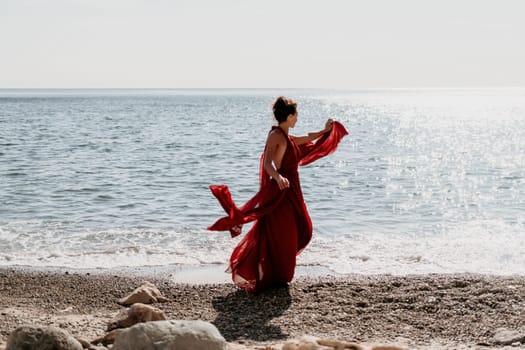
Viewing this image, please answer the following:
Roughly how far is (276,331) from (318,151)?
8.17 ft

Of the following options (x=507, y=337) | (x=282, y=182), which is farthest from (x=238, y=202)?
(x=507, y=337)

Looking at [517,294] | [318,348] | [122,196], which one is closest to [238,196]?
[122,196]

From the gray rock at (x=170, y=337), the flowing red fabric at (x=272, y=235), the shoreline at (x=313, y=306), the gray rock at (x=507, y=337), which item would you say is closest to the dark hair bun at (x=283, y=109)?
the flowing red fabric at (x=272, y=235)

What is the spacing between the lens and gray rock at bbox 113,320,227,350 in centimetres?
475

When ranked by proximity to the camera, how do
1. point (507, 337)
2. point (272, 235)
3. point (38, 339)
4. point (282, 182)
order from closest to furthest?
1. point (38, 339)
2. point (507, 337)
3. point (282, 182)
4. point (272, 235)

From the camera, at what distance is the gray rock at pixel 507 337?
5879mm

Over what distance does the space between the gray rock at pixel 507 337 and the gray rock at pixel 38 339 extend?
11.0 ft

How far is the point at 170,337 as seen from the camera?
4770 mm

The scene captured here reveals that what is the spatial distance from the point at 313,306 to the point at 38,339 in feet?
9.98

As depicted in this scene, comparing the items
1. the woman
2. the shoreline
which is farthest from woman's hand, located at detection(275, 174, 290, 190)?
the shoreline

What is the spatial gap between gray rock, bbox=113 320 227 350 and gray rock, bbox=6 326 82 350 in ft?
1.24

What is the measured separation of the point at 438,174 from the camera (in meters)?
24.0

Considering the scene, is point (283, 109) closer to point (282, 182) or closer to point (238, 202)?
point (282, 182)

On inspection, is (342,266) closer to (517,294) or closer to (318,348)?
(517,294)
